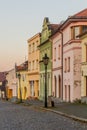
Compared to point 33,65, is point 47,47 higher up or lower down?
higher up

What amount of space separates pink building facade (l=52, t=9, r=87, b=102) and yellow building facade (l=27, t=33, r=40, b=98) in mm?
21047

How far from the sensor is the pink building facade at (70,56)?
4744 centimetres

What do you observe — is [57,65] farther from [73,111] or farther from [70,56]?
[73,111]

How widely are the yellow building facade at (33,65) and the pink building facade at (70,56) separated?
21.0 meters

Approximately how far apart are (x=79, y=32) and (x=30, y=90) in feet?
123

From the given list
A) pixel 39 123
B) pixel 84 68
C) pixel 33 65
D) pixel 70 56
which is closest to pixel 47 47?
pixel 33 65

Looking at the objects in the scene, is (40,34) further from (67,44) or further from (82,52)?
(82,52)

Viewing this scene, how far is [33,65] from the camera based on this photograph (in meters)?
81.1

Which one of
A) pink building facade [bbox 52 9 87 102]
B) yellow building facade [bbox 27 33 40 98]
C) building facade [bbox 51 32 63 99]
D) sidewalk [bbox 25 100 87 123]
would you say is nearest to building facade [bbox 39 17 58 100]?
building facade [bbox 51 32 63 99]

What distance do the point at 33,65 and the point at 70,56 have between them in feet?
106

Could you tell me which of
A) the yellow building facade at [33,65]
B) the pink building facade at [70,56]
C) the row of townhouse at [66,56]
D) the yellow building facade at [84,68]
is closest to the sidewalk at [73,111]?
the yellow building facade at [84,68]

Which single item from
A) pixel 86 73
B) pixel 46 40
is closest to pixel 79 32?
pixel 86 73

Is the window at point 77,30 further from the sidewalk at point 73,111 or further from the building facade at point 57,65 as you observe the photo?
the sidewalk at point 73,111

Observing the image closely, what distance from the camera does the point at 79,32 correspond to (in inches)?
1870
